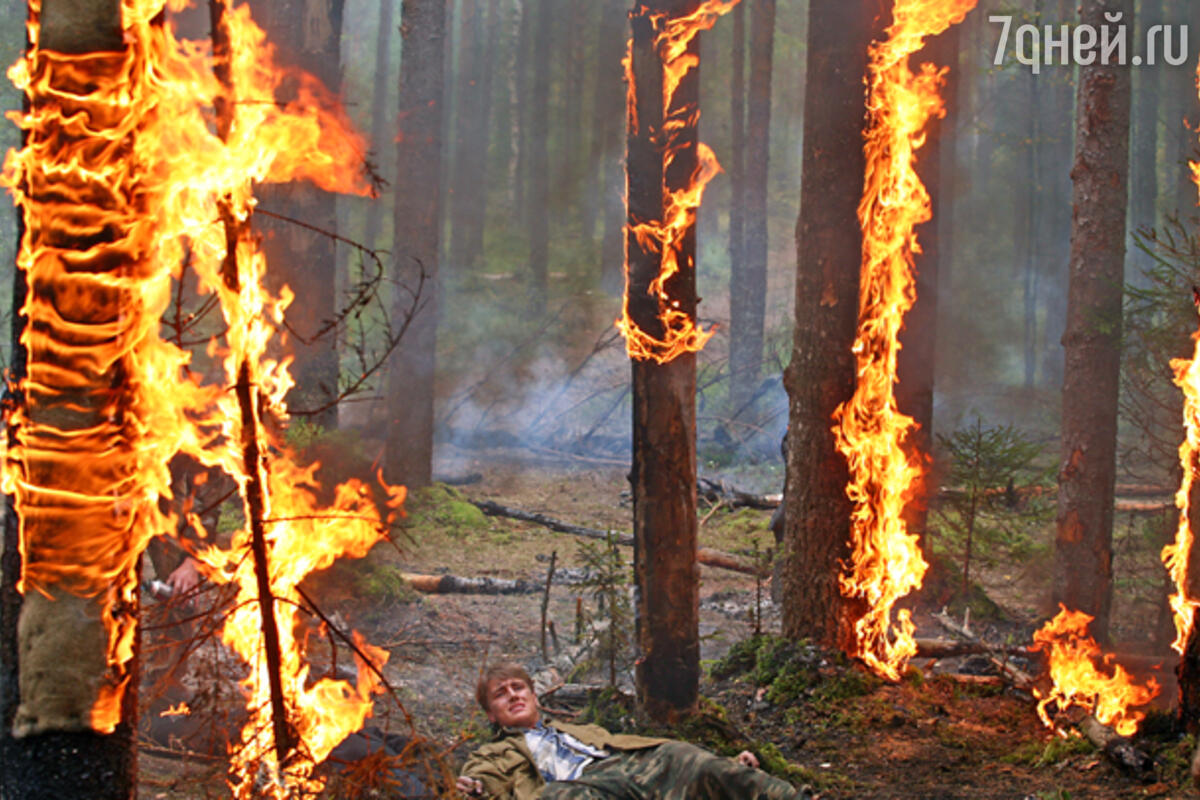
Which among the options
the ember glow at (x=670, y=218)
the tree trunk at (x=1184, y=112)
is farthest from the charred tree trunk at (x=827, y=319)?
the tree trunk at (x=1184, y=112)

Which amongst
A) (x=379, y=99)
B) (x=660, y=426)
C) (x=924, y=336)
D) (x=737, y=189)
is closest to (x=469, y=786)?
(x=660, y=426)

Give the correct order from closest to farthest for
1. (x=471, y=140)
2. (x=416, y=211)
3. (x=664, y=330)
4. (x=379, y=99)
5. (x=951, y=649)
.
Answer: (x=664, y=330)
(x=951, y=649)
(x=416, y=211)
(x=379, y=99)
(x=471, y=140)

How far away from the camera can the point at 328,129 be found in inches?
443

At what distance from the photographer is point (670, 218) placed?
23.3ft

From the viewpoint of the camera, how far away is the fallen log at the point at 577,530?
492 inches

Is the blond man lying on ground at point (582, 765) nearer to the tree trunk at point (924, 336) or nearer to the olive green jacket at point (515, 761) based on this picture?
the olive green jacket at point (515, 761)

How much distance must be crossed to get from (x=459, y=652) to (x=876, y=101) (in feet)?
21.2

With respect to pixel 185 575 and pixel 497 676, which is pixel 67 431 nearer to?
pixel 497 676

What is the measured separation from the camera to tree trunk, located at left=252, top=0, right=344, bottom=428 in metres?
12.4

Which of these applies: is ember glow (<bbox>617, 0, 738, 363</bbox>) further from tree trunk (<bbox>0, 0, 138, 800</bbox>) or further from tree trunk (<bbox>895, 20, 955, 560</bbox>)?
tree trunk (<bbox>895, 20, 955, 560</bbox>)

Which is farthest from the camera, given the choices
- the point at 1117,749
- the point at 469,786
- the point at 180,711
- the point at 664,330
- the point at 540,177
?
the point at 540,177

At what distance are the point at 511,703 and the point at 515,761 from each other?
38 cm

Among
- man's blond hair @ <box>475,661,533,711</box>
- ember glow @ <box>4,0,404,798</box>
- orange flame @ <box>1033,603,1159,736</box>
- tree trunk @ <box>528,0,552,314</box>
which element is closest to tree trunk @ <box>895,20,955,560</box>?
orange flame @ <box>1033,603,1159,736</box>

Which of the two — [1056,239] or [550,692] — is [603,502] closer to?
[550,692]
